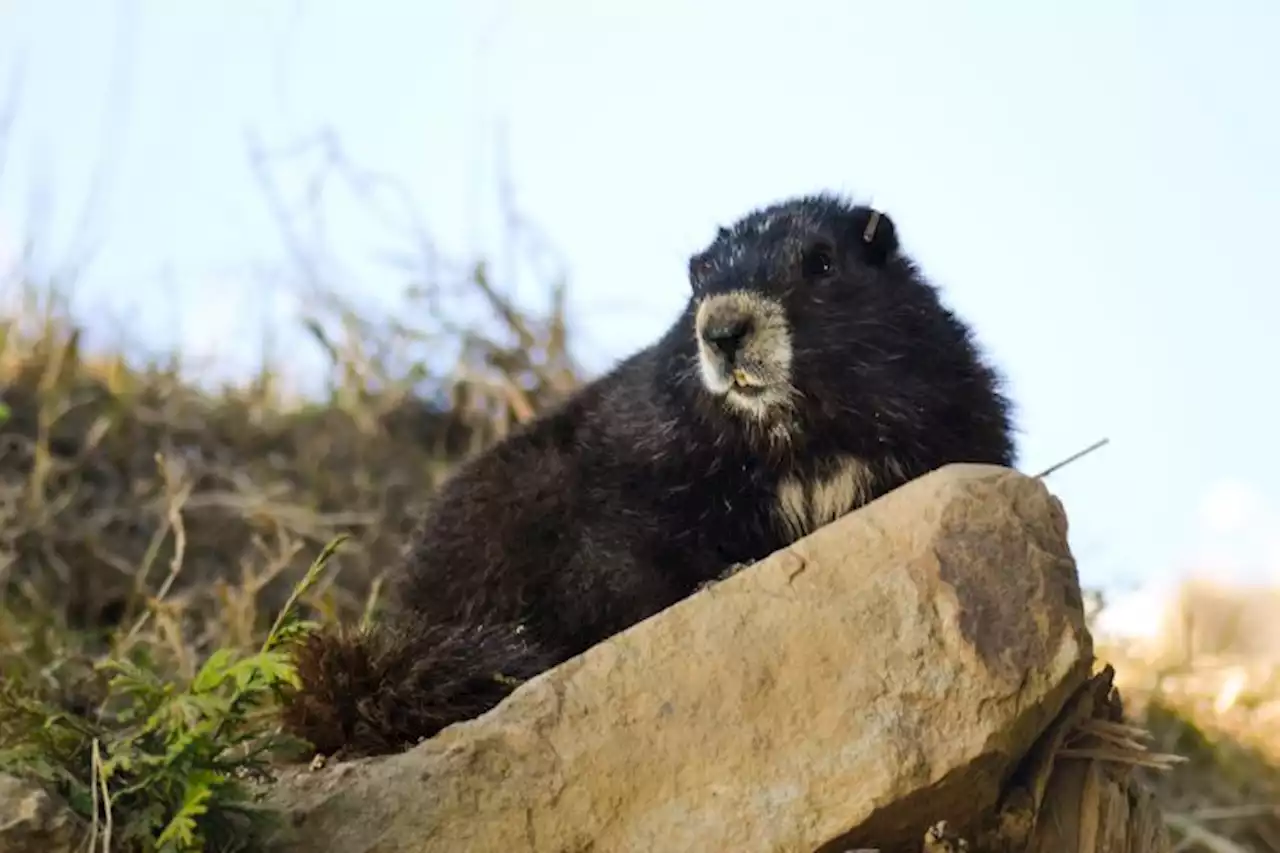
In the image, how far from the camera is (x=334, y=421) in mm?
6320

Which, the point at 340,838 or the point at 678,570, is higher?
the point at 678,570

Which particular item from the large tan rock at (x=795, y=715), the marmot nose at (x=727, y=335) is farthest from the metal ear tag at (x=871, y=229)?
the large tan rock at (x=795, y=715)

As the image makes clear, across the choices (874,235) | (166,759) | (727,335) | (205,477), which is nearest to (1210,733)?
(874,235)

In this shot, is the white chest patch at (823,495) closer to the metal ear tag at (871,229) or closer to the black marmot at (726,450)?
the black marmot at (726,450)

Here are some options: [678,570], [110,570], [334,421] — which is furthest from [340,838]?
[334,421]

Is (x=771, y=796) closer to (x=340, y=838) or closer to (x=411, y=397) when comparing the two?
(x=340, y=838)

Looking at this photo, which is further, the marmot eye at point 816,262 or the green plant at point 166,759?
the marmot eye at point 816,262

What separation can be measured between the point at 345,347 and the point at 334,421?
475 millimetres

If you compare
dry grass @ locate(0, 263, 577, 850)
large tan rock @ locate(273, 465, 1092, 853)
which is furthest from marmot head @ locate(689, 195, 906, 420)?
dry grass @ locate(0, 263, 577, 850)

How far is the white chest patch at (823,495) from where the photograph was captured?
9.92ft

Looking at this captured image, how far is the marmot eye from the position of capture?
10.2ft

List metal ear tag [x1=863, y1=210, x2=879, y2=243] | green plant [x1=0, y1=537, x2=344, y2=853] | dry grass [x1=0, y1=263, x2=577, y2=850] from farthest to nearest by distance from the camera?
1. dry grass [x1=0, y1=263, x2=577, y2=850]
2. metal ear tag [x1=863, y1=210, x2=879, y2=243]
3. green plant [x1=0, y1=537, x2=344, y2=853]

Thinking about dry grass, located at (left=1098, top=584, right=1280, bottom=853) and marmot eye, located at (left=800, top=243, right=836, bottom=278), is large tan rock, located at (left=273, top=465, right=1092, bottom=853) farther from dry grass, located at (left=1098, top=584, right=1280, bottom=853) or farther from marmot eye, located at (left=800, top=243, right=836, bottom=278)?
dry grass, located at (left=1098, top=584, right=1280, bottom=853)

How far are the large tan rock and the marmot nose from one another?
622 mm
